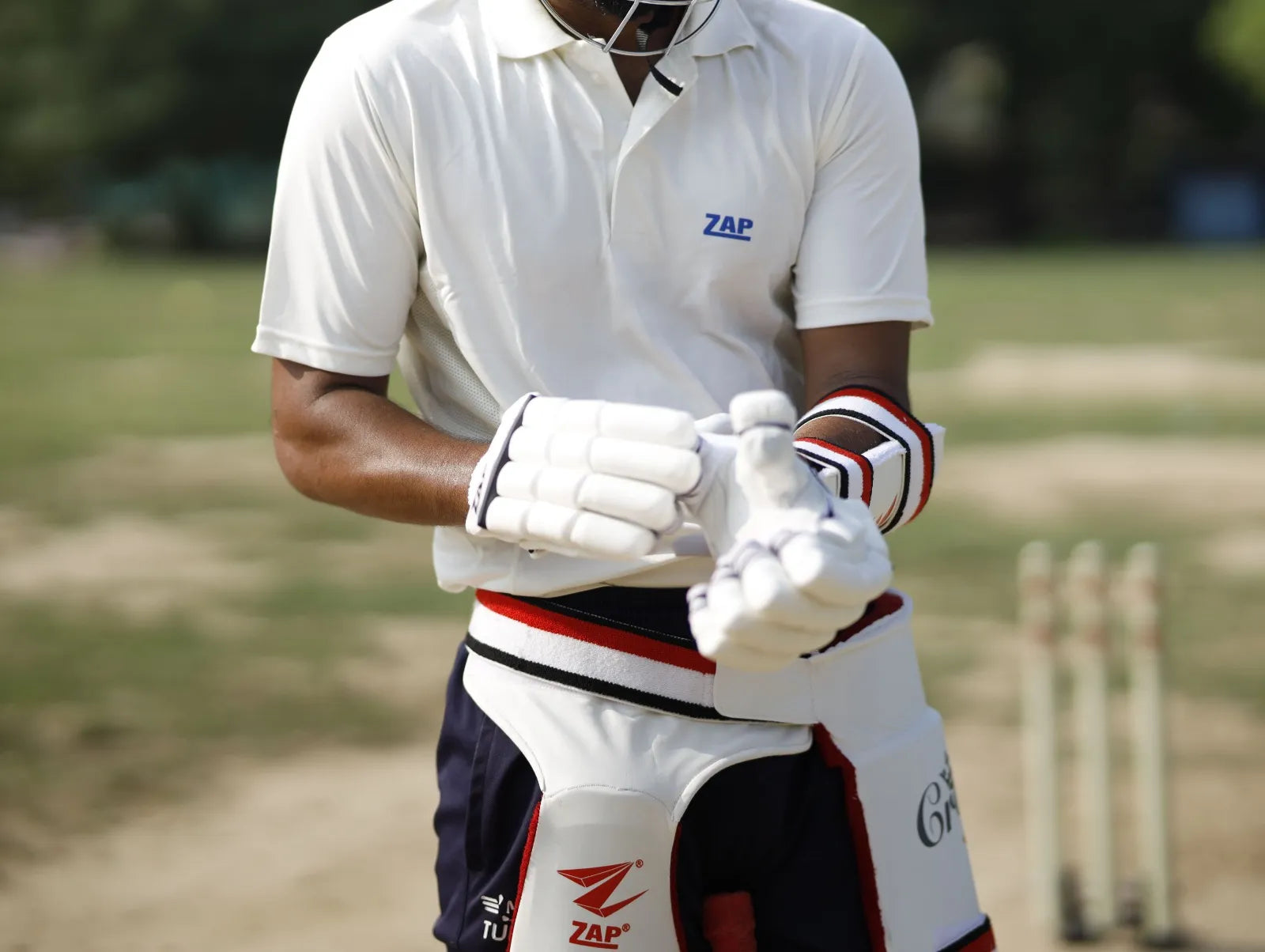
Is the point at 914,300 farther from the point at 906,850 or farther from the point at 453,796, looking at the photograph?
the point at 453,796

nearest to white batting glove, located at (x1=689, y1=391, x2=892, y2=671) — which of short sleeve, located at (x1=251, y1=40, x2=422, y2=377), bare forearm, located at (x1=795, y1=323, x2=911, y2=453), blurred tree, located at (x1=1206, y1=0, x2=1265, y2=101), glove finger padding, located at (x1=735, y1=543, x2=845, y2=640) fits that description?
glove finger padding, located at (x1=735, y1=543, x2=845, y2=640)

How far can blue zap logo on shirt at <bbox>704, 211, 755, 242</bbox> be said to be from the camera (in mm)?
2150

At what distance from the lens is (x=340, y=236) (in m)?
2.12

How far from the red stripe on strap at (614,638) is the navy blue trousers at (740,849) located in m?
0.14

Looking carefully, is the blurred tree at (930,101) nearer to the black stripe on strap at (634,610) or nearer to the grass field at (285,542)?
the grass field at (285,542)

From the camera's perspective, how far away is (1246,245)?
33.3 meters

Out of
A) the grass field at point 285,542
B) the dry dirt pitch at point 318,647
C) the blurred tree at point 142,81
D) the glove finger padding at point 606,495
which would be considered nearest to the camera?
the glove finger padding at point 606,495

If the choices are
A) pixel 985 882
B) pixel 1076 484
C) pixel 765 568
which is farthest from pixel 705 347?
pixel 1076 484

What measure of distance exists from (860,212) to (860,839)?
0.77 m

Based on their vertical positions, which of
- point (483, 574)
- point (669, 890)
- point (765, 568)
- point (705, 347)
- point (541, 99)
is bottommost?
point (669, 890)

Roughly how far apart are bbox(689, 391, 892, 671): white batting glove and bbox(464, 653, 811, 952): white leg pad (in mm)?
382

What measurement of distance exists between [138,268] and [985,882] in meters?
26.4

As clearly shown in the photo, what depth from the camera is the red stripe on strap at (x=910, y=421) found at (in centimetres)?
217

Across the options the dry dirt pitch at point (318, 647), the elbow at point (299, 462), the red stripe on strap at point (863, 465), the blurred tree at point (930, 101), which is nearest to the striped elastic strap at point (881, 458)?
the red stripe on strap at point (863, 465)
